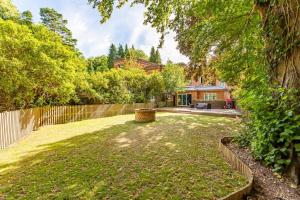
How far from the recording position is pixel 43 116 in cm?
1050

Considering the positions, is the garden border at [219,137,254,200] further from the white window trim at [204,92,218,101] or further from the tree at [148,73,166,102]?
the white window trim at [204,92,218,101]

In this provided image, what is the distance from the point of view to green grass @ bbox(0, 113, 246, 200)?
3102mm

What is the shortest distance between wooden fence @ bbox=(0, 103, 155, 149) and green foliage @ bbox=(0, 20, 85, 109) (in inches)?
37.0

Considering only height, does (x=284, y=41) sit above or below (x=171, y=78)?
below

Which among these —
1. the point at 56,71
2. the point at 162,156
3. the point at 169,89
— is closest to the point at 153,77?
the point at 169,89

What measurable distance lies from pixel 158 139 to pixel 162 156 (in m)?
1.96

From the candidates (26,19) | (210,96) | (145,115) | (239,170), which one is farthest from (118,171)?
(210,96)

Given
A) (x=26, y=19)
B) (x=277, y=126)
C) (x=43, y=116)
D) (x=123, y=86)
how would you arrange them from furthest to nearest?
(x=123, y=86)
(x=26, y=19)
(x=43, y=116)
(x=277, y=126)

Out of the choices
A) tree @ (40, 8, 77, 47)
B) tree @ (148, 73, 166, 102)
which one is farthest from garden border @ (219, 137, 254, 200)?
tree @ (40, 8, 77, 47)

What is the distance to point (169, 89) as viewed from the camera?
23266 mm

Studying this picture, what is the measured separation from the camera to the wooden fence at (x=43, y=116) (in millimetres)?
6379

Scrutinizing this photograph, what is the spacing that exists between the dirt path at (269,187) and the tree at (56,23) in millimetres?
31124

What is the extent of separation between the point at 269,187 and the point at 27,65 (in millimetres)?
9179

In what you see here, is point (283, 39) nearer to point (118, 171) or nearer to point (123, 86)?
point (118, 171)
